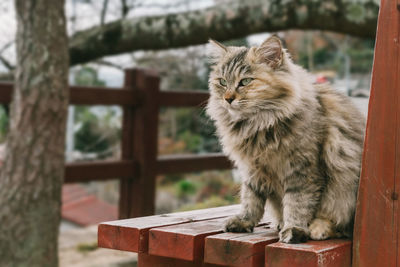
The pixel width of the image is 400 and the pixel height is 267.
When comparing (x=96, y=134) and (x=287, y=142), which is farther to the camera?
(x=96, y=134)

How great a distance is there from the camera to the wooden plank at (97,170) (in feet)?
14.2

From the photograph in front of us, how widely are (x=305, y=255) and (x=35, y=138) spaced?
2.61 metres

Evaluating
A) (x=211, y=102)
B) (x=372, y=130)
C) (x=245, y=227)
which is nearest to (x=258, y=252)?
(x=245, y=227)

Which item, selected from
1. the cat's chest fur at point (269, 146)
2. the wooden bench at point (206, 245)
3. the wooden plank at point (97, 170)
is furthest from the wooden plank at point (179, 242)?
the wooden plank at point (97, 170)

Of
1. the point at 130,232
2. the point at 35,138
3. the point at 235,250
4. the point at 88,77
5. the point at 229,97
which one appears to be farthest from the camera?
the point at 88,77

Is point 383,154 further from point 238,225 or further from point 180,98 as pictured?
point 180,98

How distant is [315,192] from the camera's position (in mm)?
1718

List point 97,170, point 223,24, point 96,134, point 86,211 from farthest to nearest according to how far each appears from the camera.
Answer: point 96,134
point 86,211
point 97,170
point 223,24

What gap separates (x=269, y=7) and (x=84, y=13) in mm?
2799

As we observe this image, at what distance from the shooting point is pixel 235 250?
1.51 meters

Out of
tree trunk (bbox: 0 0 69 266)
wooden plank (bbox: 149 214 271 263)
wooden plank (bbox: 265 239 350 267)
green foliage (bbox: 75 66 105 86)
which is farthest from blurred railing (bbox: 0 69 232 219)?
wooden plank (bbox: 265 239 350 267)

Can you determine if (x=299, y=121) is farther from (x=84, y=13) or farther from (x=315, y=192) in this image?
(x=84, y=13)

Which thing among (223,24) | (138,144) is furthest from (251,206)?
(138,144)

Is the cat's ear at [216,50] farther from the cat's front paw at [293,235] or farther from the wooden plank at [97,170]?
the wooden plank at [97,170]
